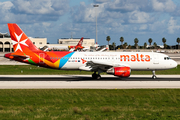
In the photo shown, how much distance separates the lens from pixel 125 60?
121ft

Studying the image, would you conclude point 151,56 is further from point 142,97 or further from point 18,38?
point 18,38

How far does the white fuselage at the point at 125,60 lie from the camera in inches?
1433

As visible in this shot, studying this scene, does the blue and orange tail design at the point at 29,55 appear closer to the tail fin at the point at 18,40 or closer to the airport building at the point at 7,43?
the tail fin at the point at 18,40

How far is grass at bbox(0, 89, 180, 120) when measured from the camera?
1554cm

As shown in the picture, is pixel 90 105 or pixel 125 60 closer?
pixel 90 105

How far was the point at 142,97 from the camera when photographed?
2261 cm

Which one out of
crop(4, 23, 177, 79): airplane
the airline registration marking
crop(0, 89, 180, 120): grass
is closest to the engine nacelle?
crop(4, 23, 177, 79): airplane

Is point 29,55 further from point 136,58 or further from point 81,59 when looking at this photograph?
point 136,58

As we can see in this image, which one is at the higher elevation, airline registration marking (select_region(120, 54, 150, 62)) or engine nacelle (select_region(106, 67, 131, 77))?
airline registration marking (select_region(120, 54, 150, 62))

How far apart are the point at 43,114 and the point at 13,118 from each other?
→ 1893 mm

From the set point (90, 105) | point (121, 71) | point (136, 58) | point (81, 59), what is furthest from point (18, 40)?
point (90, 105)

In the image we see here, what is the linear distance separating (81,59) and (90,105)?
17.7m

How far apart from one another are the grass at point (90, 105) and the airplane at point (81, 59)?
1070 cm

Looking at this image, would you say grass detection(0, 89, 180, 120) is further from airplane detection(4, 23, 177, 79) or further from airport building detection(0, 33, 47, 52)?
airport building detection(0, 33, 47, 52)
